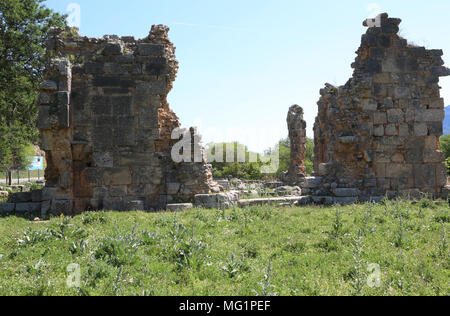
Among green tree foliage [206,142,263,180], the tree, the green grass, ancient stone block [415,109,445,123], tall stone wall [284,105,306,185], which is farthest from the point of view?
green tree foliage [206,142,263,180]

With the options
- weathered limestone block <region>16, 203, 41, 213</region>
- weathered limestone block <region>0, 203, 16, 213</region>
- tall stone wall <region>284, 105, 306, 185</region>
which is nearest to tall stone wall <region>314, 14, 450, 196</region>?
tall stone wall <region>284, 105, 306, 185</region>

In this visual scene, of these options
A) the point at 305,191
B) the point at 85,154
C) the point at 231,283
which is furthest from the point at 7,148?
the point at 231,283

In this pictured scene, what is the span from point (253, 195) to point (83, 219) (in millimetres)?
6091

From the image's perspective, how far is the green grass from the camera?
13.9ft

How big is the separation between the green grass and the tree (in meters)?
11.5

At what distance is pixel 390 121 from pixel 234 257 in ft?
27.3

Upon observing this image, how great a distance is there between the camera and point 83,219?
7848 millimetres

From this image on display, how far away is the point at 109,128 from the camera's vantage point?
9.93 meters

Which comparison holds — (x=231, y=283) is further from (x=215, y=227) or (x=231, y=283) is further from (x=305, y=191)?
(x=305, y=191)

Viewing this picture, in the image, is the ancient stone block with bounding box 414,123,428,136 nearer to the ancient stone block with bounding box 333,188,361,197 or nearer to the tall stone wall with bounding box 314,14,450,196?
the tall stone wall with bounding box 314,14,450,196

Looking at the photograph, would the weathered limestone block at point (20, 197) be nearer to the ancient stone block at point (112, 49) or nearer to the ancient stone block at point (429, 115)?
the ancient stone block at point (112, 49)

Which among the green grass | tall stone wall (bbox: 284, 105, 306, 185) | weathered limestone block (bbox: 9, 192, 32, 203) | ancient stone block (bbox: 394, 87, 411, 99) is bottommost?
the green grass
